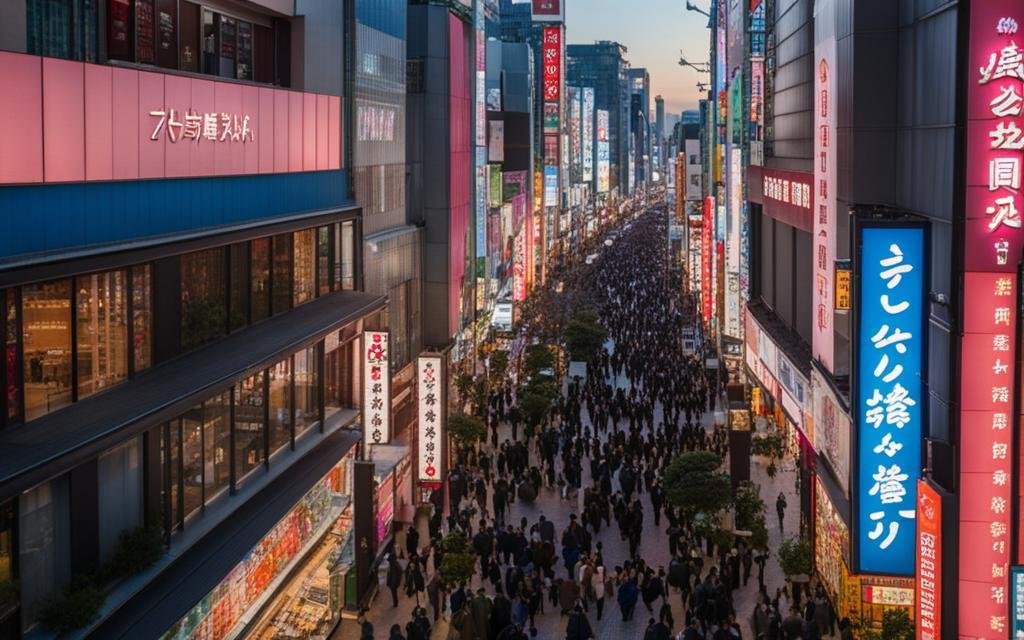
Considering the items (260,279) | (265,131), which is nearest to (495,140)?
(265,131)

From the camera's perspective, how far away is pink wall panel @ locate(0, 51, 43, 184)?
10.4m

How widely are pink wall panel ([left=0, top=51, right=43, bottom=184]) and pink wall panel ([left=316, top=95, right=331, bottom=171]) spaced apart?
32.1 feet

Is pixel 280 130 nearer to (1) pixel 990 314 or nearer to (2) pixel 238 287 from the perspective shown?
(2) pixel 238 287

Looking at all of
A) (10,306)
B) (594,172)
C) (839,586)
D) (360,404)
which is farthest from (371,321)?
(594,172)

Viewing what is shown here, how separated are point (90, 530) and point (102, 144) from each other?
3.91 meters

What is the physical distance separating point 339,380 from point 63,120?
415 inches

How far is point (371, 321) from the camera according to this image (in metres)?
24.7

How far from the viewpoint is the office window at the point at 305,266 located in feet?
65.4

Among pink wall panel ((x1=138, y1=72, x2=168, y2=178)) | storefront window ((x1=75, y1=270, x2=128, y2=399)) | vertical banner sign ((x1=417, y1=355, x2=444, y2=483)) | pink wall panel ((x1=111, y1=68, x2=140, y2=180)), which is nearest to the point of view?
storefront window ((x1=75, y1=270, x2=128, y2=399))

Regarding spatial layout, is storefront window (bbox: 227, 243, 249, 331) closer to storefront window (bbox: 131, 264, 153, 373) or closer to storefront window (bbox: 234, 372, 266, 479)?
storefront window (bbox: 234, 372, 266, 479)

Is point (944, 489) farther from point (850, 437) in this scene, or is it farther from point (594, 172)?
point (594, 172)

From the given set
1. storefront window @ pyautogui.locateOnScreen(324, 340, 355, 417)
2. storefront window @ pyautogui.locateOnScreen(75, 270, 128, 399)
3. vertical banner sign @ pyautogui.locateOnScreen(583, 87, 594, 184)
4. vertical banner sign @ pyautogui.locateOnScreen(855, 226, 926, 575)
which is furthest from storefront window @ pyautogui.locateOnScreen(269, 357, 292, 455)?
vertical banner sign @ pyautogui.locateOnScreen(583, 87, 594, 184)

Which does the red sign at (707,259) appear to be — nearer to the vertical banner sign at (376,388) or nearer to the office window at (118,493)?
the vertical banner sign at (376,388)

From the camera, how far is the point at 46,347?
37.2 feet
